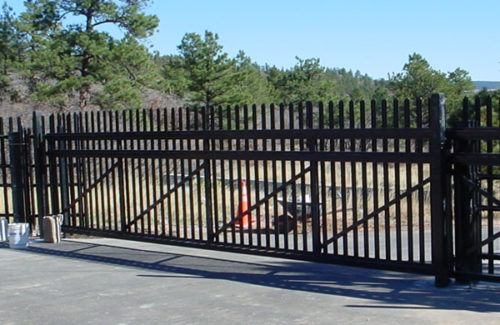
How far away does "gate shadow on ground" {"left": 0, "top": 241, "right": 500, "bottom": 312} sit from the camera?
6.76 metres

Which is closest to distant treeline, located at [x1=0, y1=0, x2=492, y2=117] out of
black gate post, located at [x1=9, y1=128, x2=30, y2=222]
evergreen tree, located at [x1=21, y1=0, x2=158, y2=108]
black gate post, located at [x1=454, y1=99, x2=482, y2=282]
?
evergreen tree, located at [x1=21, y1=0, x2=158, y2=108]

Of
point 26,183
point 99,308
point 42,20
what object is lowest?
point 99,308

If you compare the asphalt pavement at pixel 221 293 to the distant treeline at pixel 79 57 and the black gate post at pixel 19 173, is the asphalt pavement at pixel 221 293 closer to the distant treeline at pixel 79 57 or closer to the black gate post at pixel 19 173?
the black gate post at pixel 19 173

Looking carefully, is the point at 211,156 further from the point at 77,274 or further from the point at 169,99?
the point at 169,99

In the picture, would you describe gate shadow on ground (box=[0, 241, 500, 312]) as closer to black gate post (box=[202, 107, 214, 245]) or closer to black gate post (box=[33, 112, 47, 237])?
black gate post (box=[202, 107, 214, 245])

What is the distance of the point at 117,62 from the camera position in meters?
34.1

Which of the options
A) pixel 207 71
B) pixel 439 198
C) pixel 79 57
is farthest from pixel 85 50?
pixel 439 198

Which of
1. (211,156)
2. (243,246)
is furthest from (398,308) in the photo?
(211,156)

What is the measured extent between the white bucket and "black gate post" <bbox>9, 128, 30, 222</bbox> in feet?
3.31

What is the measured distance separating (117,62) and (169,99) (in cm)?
1030

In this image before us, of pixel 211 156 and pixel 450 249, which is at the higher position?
pixel 211 156

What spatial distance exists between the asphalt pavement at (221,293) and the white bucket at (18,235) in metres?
1.10

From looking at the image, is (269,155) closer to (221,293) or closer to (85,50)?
(221,293)

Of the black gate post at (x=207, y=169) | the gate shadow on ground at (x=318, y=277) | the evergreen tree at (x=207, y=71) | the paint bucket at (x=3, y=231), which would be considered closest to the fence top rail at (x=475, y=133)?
the gate shadow on ground at (x=318, y=277)
